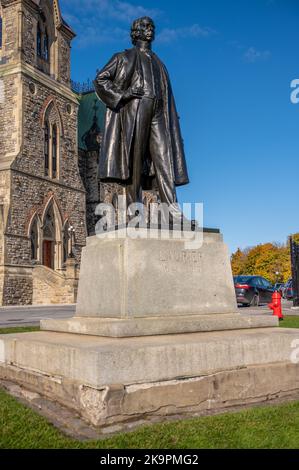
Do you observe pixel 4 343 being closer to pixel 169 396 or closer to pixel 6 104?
pixel 169 396

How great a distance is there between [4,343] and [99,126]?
1544 inches

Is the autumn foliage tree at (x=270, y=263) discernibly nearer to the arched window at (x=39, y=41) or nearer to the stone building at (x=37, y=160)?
the stone building at (x=37, y=160)

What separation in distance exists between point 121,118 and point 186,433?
3.84 metres

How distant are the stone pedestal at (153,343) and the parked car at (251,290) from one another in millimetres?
14865

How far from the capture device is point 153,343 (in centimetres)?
400

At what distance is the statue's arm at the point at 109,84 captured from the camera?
18.9ft

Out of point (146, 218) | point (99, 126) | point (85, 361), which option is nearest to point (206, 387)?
point (85, 361)

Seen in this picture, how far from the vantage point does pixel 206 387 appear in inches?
158

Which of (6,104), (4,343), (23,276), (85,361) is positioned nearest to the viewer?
(85,361)

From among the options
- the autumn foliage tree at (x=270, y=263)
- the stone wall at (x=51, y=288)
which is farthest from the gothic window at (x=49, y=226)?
the autumn foliage tree at (x=270, y=263)

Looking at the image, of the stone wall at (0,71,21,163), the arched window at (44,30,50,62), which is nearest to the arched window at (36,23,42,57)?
the arched window at (44,30,50,62)

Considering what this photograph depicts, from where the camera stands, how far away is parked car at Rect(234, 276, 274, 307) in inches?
792

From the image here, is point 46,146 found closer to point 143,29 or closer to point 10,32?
point 10,32

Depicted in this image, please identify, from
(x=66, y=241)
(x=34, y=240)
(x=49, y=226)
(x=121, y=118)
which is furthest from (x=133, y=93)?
(x=66, y=241)
